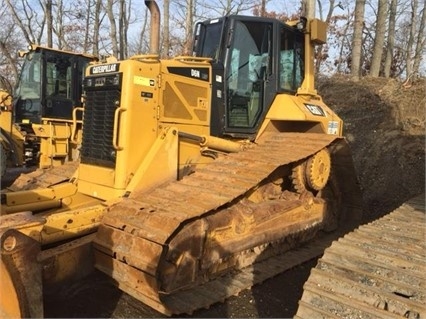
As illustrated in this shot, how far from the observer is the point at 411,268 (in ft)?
10.2

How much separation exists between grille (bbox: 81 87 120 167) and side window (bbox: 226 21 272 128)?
1572mm

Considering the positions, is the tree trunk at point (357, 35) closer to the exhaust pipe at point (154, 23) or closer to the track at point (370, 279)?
the exhaust pipe at point (154, 23)

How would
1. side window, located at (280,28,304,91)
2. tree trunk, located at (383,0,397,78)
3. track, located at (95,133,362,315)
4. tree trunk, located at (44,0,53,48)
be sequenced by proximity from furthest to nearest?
tree trunk, located at (44,0,53,48), tree trunk, located at (383,0,397,78), side window, located at (280,28,304,91), track, located at (95,133,362,315)

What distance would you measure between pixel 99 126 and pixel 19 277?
254cm

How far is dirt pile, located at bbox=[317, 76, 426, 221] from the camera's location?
8.18 meters

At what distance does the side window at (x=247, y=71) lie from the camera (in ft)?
19.4

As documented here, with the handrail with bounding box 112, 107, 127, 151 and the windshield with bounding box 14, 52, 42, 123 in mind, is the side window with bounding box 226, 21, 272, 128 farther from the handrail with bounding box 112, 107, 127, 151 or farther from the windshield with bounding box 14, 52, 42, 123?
the windshield with bounding box 14, 52, 42, 123

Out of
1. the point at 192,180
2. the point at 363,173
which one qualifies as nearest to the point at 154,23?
the point at 192,180

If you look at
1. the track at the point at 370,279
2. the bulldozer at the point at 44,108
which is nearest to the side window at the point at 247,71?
the track at the point at 370,279

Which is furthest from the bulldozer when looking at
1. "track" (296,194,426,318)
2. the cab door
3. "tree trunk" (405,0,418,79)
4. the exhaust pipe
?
"tree trunk" (405,0,418,79)

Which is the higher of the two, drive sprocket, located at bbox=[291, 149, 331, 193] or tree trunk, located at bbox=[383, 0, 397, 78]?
tree trunk, located at bbox=[383, 0, 397, 78]

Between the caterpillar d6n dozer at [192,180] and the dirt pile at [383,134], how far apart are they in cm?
165

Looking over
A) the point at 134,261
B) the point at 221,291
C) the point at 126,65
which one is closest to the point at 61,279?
the point at 134,261

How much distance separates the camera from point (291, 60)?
6.49m
